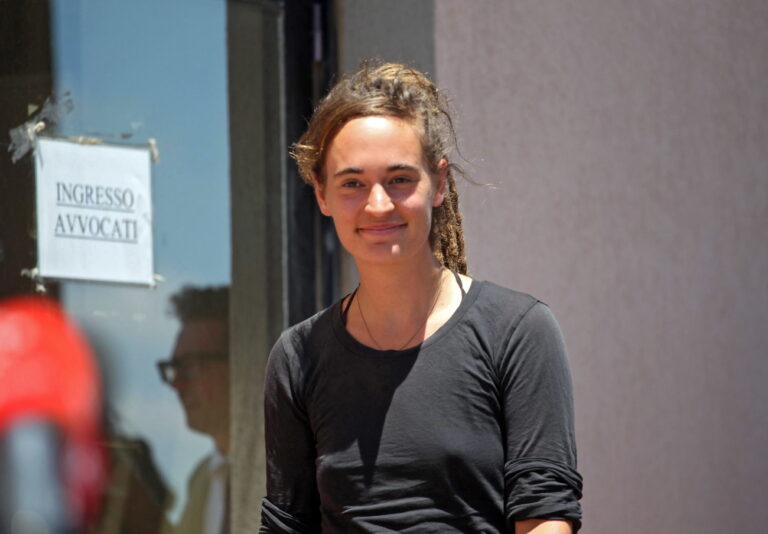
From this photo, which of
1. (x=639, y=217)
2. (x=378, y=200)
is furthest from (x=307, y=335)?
(x=639, y=217)

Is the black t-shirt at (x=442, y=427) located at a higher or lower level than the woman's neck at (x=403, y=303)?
lower

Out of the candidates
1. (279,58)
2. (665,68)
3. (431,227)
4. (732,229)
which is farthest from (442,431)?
(732,229)

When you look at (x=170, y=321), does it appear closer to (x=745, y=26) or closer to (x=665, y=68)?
(x=665, y=68)

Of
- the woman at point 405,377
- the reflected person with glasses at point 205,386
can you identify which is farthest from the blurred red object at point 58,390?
the woman at point 405,377

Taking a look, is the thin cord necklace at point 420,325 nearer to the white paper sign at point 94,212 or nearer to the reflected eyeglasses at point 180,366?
the white paper sign at point 94,212

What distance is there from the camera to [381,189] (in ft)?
7.84

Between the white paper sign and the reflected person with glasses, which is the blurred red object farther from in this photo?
the reflected person with glasses

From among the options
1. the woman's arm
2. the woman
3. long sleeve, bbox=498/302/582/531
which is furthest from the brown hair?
the woman's arm

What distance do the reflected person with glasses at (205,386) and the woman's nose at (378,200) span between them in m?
1.68

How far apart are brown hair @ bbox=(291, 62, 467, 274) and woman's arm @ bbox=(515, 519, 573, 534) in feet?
2.06

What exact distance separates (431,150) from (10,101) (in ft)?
5.20

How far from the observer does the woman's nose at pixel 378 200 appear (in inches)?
93.5

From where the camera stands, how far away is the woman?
231cm

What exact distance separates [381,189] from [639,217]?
10.3 feet
